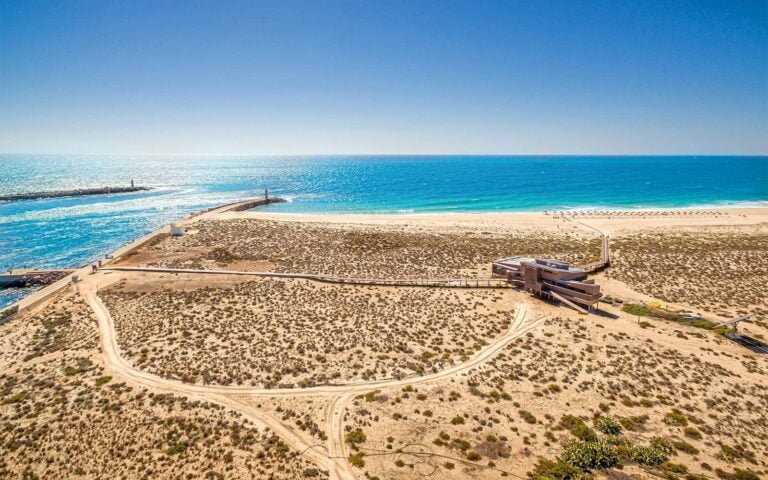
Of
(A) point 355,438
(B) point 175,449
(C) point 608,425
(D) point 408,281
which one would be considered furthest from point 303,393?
(D) point 408,281

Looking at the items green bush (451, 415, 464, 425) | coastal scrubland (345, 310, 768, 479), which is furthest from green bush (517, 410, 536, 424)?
green bush (451, 415, 464, 425)

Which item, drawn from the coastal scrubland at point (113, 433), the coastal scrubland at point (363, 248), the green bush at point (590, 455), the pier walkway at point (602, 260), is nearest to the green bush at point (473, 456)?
the green bush at point (590, 455)

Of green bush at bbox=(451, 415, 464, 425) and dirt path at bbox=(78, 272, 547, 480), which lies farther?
Answer: green bush at bbox=(451, 415, 464, 425)

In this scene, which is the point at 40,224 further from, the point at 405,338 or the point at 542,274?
the point at 542,274

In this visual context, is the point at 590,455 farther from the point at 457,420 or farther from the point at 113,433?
the point at 113,433

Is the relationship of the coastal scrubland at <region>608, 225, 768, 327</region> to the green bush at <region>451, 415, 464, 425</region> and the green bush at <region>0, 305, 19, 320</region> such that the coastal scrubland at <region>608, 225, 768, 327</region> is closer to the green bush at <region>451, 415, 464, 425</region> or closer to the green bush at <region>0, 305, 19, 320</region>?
the green bush at <region>451, 415, 464, 425</region>

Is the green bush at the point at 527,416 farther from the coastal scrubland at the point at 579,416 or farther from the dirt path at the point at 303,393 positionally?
the dirt path at the point at 303,393

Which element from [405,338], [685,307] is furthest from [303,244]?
[685,307]
